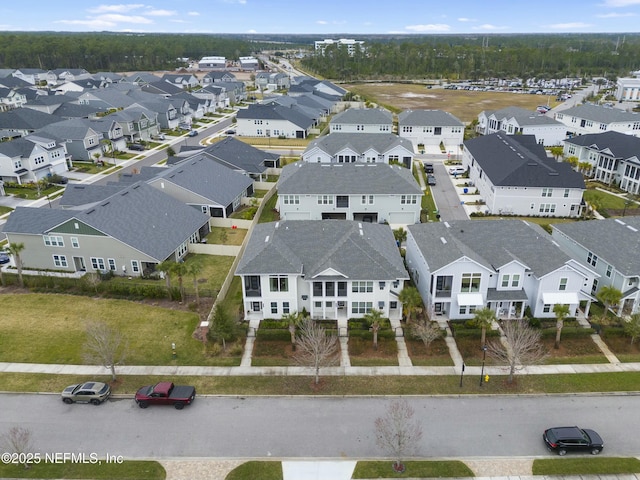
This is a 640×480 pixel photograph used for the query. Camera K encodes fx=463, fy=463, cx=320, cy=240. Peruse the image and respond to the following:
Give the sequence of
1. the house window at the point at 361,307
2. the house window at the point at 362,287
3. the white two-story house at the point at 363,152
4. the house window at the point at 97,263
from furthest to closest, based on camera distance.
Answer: the white two-story house at the point at 363,152, the house window at the point at 97,263, the house window at the point at 361,307, the house window at the point at 362,287

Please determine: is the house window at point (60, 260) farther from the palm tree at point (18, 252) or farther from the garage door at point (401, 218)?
the garage door at point (401, 218)

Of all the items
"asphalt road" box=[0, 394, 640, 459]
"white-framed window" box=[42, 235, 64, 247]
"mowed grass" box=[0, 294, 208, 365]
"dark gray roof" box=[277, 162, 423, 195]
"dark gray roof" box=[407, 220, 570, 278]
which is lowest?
"asphalt road" box=[0, 394, 640, 459]

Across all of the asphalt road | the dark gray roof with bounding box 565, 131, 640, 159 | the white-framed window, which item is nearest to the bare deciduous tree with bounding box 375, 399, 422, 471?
the asphalt road

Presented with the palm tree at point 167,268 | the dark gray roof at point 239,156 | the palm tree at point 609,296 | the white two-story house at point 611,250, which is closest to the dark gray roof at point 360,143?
the dark gray roof at point 239,156

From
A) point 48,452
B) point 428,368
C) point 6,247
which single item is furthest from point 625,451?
point 6,247

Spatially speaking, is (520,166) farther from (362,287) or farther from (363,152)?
(362,287)

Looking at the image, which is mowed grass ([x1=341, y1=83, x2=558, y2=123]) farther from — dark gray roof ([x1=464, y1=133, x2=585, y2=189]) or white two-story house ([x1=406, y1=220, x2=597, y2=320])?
white two-story house ([x1=406, y1=220, x2=597, y2=320])

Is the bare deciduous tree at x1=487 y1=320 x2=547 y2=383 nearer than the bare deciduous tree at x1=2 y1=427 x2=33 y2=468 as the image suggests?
No
